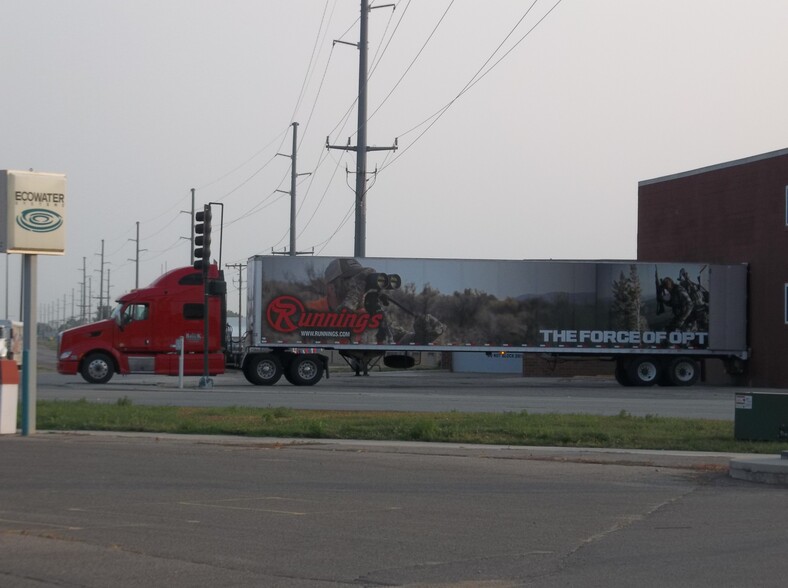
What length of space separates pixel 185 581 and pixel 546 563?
8.71ft

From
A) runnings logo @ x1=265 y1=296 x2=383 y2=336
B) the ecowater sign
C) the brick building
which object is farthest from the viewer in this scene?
the brick building

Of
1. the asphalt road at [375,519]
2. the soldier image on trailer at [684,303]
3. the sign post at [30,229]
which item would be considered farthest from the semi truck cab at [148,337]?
the asphalt road at [375,519]

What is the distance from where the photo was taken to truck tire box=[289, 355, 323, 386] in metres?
35.4

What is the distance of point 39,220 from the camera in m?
16.4

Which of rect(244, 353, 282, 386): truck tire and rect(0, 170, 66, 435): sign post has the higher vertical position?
rect(0, 170, 66, 435): sign post

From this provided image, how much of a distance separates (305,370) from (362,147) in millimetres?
9225

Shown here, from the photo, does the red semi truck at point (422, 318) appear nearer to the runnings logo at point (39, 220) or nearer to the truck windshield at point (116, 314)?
the truck windshield at point (116, 314)

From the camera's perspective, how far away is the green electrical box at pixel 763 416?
1647 cm

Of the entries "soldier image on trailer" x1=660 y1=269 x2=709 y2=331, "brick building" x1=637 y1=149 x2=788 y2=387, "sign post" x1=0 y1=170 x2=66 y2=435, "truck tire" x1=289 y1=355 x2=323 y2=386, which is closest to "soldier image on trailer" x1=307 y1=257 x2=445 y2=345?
"truck tire" x1=289 y1=355 x2=323 y2=386

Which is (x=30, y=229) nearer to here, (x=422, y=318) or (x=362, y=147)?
(x=422, y=318)

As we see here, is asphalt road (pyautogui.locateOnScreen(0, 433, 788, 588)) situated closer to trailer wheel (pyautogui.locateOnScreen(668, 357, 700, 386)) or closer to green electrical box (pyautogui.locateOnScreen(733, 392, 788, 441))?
green electrical box (pyautogui.locateOnScreen(733, 392, 788, 441))

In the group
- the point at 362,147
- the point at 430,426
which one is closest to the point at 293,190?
the point at 362,147

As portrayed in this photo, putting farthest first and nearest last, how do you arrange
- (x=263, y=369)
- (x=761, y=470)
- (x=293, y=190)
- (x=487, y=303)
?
(x=293, y=190)
(x=487, y=303)
(x=263, y=369)
(x=761, y=470)

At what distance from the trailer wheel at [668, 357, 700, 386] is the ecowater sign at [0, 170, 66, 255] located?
2597 centimetres
